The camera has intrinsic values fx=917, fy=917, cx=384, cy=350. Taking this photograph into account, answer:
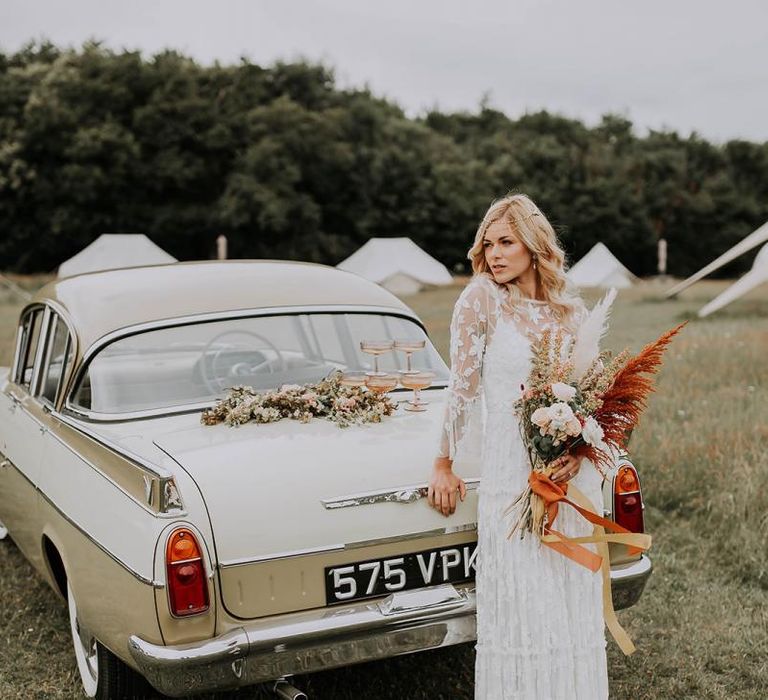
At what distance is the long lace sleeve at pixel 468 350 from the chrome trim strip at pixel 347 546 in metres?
0.31

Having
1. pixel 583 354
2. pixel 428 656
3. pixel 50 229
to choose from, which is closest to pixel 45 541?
pixel 428 656

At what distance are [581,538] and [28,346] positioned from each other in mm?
3308

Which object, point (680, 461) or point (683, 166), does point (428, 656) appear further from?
point (683, 166)

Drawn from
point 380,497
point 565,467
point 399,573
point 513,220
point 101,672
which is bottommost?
point 101,672

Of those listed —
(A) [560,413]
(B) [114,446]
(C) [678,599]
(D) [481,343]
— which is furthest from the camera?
(C) [678,599]

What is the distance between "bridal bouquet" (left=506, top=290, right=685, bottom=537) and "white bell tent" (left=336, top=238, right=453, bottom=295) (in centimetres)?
3401

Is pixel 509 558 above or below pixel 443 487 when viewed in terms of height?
below

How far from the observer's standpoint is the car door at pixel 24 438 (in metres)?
4.05

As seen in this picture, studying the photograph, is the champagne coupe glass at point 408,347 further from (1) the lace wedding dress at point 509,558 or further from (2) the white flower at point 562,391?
(2) the white flower at point 562,391

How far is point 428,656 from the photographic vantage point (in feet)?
13.5

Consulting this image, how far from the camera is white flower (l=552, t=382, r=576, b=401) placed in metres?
2.75

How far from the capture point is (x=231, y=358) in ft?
14.0

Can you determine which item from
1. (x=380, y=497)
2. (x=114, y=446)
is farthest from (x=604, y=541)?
(x=114, y=446)

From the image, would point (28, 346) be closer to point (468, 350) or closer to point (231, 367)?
point (231, 367)
